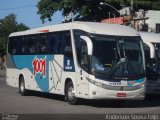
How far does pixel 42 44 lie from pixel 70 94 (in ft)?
12.5

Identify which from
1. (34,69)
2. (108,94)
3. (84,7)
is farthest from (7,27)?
(108,94)

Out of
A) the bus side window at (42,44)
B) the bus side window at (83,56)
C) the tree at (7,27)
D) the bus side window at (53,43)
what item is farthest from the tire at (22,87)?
the tree at (7,27)

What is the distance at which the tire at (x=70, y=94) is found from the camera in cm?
1945

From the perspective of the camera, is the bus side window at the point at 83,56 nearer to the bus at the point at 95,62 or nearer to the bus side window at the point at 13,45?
the bus at the point at 95,62

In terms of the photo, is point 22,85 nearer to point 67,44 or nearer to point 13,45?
point 13,45

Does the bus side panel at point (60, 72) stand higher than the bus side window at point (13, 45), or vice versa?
the bus side window at point (13, 45)

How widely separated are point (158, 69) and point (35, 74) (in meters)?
5.65

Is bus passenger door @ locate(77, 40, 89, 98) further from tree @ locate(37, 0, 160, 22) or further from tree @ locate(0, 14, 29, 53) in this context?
tree @ locate(0, 14, 29, 53)

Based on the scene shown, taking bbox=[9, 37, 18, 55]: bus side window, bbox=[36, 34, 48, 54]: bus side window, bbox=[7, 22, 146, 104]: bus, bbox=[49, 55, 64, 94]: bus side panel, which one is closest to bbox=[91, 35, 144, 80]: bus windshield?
bbox=[7, 22, 146, 104]: bus

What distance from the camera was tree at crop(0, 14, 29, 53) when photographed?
268 ft

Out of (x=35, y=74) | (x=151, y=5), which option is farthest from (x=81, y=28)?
(x=151, y=5)

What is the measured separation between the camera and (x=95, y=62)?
18.2 metres

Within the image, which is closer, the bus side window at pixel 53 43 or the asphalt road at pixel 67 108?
the asphalt road at pixel 67 108

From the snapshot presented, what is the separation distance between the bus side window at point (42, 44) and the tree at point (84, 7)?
1472 inches
